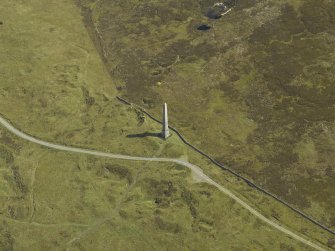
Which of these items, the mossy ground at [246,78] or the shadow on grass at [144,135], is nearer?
the mossy ground at [246,78]

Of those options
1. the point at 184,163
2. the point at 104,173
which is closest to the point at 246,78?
the point at 184,163

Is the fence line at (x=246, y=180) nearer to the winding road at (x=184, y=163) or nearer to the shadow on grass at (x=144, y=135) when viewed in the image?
the winding road at (x=184, y=163)

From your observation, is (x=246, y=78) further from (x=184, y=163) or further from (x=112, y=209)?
(x=112, y=209)

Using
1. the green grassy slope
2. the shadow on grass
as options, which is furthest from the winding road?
the shadow on grass

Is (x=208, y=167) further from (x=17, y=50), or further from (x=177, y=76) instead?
(x=17, y=50)

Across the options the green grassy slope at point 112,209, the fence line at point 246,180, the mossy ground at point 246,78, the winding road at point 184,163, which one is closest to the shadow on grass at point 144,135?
the fence line at point 246,180

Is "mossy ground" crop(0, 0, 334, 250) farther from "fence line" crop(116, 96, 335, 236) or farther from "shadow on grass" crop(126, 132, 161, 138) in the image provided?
"fence line" crop(116, 96, 335, 236)

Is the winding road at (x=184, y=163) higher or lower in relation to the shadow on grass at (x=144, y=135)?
lower

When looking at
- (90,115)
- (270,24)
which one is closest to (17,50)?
(90,115)
